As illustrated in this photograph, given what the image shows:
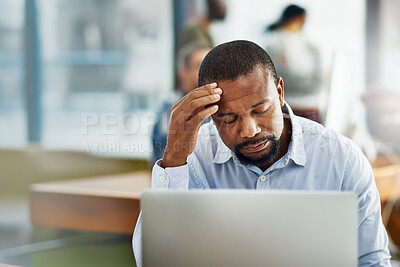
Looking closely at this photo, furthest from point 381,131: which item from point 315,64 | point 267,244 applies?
point 267,244

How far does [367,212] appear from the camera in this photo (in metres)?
1.13

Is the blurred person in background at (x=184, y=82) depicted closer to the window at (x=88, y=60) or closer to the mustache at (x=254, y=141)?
the mustache at (x=254, y=141)

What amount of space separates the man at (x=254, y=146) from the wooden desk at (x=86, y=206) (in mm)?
751

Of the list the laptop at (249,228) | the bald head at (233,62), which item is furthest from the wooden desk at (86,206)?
the laptop at (249,228)

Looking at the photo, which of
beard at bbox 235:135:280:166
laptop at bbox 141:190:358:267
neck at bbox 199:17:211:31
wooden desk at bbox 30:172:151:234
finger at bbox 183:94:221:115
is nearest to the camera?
laptop at bbox 141:190:358:267

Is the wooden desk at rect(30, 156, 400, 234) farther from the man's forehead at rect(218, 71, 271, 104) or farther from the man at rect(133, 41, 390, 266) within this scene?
the man's forehead at rect(218, 71, 271, 104)

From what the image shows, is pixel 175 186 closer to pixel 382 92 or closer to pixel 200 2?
pixel 382 92

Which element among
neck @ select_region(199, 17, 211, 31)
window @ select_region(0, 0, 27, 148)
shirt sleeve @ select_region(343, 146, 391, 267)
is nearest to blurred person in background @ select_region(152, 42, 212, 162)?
shirt sleeve @ select_region(343, 146, 391, 267)

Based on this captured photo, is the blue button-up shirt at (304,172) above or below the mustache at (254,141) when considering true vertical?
below

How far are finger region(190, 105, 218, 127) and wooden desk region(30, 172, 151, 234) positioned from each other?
2.82 ft

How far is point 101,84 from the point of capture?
185 inches

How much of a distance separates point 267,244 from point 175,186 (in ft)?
1.15

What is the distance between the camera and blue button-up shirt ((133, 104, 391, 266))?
1.13 m

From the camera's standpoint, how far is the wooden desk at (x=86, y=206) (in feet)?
6.45
